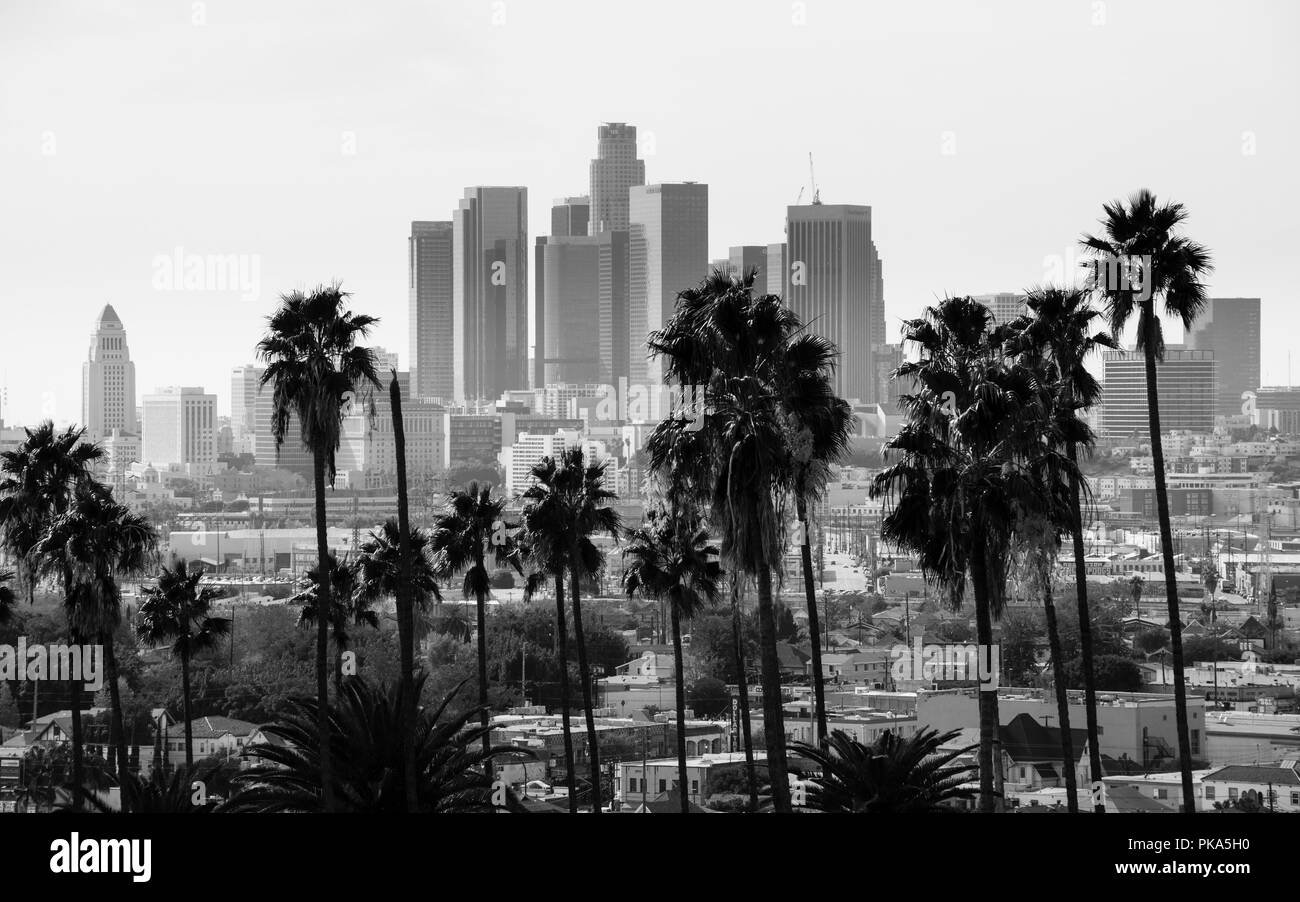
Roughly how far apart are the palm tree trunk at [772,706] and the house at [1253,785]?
25346mm

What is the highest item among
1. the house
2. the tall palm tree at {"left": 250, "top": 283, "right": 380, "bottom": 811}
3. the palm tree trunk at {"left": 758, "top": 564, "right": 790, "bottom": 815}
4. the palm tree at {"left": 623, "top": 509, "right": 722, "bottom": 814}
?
the tall palm tree at {"left": 250, "top": 283, "right": 380, "bottom": 811}

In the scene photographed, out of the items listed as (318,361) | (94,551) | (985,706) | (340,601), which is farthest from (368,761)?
(340,601)

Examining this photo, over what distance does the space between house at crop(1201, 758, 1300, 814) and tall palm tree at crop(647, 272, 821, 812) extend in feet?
84.3

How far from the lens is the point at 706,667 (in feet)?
295

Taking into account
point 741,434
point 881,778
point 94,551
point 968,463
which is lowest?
point 881,778

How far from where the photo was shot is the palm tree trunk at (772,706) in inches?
666

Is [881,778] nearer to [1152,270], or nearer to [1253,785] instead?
[1152,270]

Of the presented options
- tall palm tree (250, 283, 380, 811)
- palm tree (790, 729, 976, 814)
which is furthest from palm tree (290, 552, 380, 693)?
palm tree (790, 729, 976, 814)

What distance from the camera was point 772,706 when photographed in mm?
17250

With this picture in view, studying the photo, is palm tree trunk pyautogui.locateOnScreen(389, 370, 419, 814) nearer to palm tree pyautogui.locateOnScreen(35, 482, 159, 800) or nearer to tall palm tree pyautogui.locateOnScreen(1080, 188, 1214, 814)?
palm tree pyautogui.locateOnScreen(35, 482, 159, 800)

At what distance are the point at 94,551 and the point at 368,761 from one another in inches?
321

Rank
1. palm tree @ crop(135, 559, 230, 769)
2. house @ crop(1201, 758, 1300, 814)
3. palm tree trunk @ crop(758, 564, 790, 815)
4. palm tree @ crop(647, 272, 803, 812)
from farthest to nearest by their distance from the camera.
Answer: house @ crop(1201, 758, 1300, 814)
palm tree @ crop(135, 559, 230, 769)
palm tree @ crop(647, 272, 803, 812)
palm tree trunk @ crop(758, 564, 790, 815)

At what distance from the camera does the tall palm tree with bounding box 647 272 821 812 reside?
679 inches
